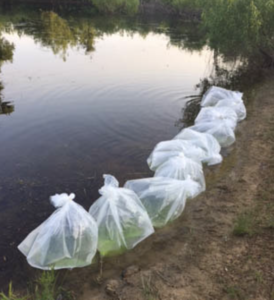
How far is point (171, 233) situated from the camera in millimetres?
3363

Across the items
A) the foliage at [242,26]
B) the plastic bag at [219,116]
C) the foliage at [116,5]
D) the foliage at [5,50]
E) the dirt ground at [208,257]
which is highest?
the foliage at [116,5]

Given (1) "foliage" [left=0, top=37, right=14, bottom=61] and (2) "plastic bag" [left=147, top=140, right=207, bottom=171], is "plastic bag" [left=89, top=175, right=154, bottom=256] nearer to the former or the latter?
(2) "plastic bag" [left=147, top=140, right=207, bottom=171]

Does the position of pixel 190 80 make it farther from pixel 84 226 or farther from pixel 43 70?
pixel 84 226

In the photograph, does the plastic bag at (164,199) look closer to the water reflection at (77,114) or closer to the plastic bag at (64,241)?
the plastic bag at (64,241)

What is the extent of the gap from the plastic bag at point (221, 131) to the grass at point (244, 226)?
2287mm

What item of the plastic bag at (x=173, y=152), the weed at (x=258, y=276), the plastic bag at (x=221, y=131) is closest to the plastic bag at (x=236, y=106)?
the plastic bag at (x=221, y=131)

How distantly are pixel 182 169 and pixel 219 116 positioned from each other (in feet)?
Answer: 7.38

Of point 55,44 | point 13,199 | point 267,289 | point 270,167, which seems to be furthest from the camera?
point 55,44

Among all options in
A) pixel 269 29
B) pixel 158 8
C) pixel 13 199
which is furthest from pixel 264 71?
pixel 158 8

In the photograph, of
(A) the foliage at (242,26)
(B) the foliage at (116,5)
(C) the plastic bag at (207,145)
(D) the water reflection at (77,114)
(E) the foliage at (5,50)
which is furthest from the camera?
(B) the foliage at (116,5)

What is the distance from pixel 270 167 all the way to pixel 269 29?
6.89 metres

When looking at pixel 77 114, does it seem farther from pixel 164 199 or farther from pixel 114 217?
pixel 114 217

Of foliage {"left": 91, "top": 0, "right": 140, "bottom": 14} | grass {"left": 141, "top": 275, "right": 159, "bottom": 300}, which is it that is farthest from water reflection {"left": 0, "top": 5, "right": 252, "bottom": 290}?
foliage {"left": 91, "top": 0, "right": 140, "bottom": 14}

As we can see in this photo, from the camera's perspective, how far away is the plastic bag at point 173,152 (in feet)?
14.5
